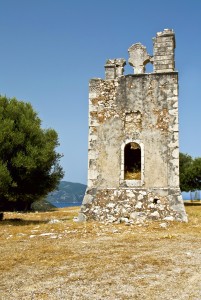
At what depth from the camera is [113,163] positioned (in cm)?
1688

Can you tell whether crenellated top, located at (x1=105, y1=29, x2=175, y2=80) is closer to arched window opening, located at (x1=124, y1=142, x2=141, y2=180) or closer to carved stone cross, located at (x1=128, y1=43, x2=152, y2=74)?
carved stone cross, located at (x1=128, y1=43, x2=152, y2=74)

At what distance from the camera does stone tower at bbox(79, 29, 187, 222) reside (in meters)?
16.1

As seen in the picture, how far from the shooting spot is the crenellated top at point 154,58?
17.2 metres

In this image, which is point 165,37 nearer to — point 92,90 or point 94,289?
point 92,90

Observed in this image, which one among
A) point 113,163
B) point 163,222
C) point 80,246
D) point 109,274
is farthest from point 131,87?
point 109,274

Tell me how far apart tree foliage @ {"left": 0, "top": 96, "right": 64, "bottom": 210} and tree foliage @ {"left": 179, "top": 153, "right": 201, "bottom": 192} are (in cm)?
2587

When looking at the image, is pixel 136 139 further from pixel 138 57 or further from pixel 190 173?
pixel 190 173

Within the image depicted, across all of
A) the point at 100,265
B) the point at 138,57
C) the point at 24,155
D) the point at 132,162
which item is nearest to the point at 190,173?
the point at 132,162

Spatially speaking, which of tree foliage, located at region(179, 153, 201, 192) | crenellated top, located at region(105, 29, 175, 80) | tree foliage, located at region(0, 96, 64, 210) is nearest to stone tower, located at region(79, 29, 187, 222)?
crenellated top, located at region(105, 29, 175, 80)

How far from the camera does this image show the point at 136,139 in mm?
16812

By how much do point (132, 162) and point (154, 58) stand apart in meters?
5.51

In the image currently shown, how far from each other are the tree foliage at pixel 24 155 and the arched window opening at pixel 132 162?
3823mm

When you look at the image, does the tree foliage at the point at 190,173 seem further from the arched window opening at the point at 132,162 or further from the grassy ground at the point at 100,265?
the grassy ground at the point at 100,265

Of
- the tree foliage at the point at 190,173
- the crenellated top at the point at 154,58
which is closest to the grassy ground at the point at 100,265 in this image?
the crenellated top at the point at 154,58
